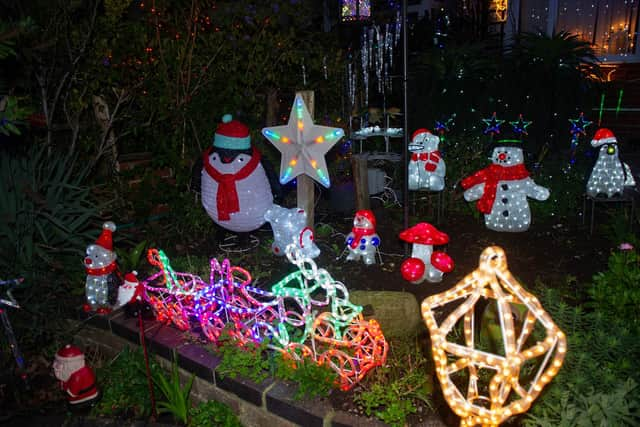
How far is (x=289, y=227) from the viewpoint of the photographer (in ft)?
14.8

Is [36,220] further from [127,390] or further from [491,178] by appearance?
[491,178]

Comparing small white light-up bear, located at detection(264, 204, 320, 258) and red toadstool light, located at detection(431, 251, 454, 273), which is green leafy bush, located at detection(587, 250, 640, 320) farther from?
small white light-up bear, located at detection(264, 204, 320, 258)

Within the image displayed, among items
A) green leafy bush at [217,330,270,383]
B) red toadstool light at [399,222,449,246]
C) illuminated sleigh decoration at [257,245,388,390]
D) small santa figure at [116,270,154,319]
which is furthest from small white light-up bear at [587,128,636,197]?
small santa figure at [116,270,154,319]

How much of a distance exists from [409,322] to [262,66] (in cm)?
365

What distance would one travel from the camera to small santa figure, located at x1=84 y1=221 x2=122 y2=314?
12.0ft

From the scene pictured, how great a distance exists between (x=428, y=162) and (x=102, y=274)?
353 centimetres

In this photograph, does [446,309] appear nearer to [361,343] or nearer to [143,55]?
[361,343]

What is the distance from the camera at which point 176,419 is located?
323cm

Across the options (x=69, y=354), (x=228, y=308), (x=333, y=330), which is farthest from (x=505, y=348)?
(x=69, y=354)

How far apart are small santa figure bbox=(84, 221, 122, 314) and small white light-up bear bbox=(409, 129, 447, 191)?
330 cm

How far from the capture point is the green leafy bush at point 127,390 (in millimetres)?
3365

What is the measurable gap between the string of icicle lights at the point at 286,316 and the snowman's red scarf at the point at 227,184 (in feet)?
3.49

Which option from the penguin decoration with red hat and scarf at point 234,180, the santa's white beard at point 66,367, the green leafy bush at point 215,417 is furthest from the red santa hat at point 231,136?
the green leafy bush at point 215,417

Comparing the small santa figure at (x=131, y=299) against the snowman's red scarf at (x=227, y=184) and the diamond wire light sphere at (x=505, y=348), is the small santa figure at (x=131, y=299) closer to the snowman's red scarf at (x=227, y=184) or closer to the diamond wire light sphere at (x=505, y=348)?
the snowman's red scarf at (x=227, y=184)
